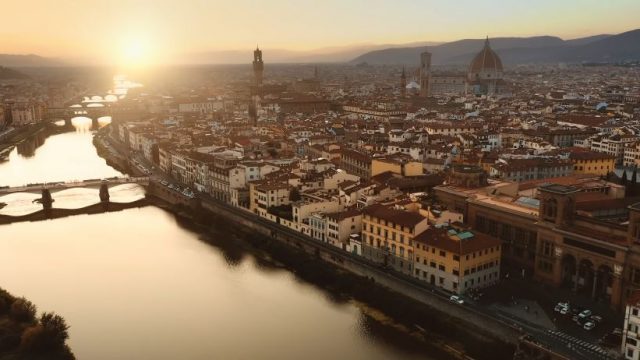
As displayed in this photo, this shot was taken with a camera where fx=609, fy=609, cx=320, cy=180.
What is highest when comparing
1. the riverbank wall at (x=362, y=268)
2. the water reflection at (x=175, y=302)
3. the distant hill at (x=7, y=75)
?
the distant hill at (x=7, y=75)

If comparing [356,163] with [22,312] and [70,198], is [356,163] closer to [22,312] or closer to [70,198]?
[70,198]

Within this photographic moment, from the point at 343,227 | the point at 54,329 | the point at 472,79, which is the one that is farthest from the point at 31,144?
the point at 472,79

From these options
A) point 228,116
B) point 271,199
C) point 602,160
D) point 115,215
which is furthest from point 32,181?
point 602,160

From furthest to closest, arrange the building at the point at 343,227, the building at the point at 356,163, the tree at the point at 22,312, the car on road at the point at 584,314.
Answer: the building at the point at 356,163 < the building at the point at 343,227 < the tree at the point at 22,312 < the car on road at the point at 584,314

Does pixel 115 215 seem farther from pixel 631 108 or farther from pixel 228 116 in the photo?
pixel 631 108

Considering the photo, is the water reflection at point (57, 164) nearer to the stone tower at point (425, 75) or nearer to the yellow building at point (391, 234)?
the yellow building at point (391, 234)

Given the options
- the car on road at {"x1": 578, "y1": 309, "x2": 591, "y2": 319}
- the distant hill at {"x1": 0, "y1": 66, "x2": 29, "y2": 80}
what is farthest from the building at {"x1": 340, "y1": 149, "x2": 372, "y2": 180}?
the distant hill at {"x1": 0, "y1": 66, "x2": 29, "y2": 80}

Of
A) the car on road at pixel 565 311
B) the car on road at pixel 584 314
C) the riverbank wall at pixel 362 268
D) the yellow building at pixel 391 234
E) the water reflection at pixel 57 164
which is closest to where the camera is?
the car on road at pixel 584 314

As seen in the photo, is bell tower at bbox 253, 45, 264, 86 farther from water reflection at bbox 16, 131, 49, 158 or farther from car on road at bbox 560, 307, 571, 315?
car on road at bbox 560, 307, 571, 315

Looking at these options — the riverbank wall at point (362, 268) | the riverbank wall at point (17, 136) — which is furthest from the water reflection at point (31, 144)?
the riverbank wall at point (362, 268)
